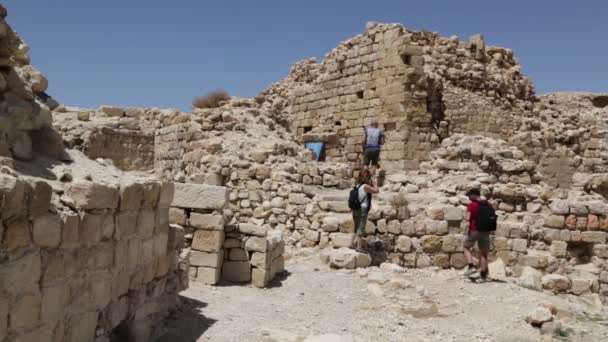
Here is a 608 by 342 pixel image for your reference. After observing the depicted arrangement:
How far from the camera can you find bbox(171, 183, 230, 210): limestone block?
7.34m

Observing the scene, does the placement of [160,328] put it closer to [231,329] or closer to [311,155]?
[231,329]

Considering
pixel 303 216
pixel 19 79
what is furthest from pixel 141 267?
pixel 303 216

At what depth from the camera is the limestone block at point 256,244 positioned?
753 centimetres

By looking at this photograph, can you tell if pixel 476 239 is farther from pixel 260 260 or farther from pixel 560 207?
pixel 260 260

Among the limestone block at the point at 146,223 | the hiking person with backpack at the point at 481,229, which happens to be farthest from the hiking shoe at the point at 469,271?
the limestone block at the point at 146,223

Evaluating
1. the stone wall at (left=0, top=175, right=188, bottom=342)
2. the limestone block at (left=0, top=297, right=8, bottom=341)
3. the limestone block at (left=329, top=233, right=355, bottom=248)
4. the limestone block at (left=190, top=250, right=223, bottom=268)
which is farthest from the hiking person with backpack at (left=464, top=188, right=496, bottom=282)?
the limestone block at (left=0, top=297, right=8, bottom=341)

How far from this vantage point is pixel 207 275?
286 inches

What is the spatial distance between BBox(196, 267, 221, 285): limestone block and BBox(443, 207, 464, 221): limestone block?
415 cm

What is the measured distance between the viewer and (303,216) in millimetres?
10180

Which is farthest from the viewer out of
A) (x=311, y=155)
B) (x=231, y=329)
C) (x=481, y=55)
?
(x=481, y=55)

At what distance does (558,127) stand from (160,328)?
51.4 ft

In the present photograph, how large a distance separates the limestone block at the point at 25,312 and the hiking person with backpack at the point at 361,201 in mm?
6059

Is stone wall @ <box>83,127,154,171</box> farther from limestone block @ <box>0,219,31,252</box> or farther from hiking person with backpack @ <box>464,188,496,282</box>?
limestone block @ <box>0,219,31,252</box>

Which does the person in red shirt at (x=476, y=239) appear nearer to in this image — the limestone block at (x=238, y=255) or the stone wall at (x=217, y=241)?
→ the stone wall at (x=217, y=241)
